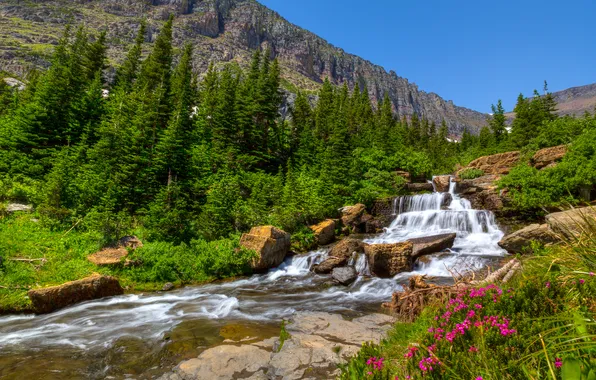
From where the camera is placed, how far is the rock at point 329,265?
1567cm

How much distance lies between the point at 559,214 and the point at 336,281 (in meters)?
9.19

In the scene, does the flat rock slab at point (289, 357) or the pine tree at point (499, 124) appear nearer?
the flat rock slab at point (289, 357)

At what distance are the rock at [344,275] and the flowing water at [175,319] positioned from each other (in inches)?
15.3

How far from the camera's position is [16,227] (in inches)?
597

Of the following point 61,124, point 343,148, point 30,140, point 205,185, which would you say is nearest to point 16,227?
point 205,185

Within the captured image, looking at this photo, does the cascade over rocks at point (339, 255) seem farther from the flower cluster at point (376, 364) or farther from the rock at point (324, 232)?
the flower cluster at point (376, 364)

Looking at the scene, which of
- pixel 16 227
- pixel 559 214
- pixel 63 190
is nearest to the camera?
pixel 559 214

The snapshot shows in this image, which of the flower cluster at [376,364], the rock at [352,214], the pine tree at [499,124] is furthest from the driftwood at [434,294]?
the pine tree at [499,124]

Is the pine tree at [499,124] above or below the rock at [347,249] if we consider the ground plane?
above

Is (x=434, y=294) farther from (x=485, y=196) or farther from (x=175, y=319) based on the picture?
(x=485, y=196)

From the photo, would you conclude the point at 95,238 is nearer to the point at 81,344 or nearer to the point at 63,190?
the point at 63,190

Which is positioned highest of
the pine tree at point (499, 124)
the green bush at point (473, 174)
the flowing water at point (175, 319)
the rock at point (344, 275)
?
the pine tree at point (499, 124)

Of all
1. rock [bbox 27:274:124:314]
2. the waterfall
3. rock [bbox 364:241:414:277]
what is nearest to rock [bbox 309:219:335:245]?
the waterfall

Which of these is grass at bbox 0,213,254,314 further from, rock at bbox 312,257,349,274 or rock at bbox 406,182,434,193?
rock at bbox 406,182,434,193
